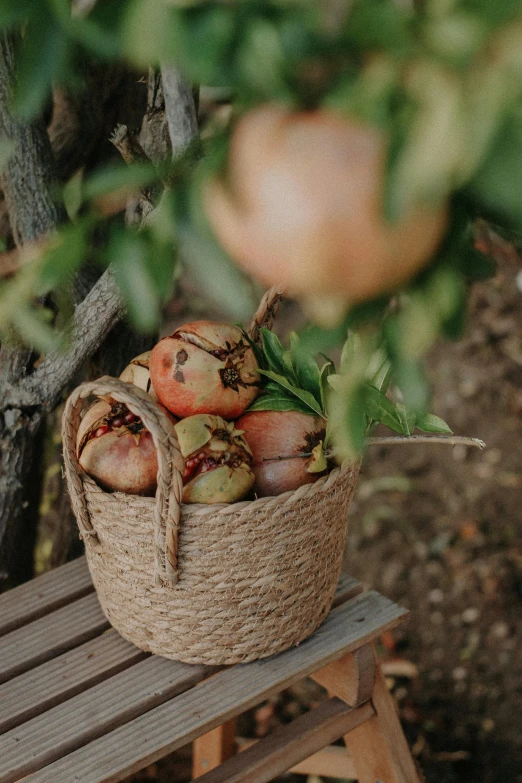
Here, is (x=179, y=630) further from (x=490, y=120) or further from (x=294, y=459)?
(x=490, y=120)

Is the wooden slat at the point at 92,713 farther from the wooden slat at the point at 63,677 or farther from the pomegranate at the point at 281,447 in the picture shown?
the pomegranate at the point at 281,447

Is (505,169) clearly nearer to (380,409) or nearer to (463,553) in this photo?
(380,409)

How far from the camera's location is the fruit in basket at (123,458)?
1.07 metres

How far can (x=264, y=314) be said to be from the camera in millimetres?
1314

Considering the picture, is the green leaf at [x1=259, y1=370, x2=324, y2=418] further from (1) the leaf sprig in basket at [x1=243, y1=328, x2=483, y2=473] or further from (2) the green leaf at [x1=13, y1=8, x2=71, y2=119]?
(2) the green leaf at [x1=13, y1=8, x2=71, y2=119]

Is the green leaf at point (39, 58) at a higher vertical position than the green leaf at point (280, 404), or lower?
higher

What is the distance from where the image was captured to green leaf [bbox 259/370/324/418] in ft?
3.84

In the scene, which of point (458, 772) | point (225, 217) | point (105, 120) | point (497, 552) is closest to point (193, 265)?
point (225, 217)

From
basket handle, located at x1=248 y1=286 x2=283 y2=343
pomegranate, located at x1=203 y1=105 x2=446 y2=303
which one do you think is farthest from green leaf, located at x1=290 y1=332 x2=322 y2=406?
pomegranate, located at x1=203 y1=105 x2=446 y2=303

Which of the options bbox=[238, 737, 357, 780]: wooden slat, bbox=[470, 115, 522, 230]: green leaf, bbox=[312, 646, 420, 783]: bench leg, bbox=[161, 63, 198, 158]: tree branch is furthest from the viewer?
bbox=[238, 737, 357, 780]: wooden slat

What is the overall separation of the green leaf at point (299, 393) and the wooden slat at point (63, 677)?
0.47 m

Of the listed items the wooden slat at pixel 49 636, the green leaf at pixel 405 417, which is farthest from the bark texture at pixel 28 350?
the green leaf at pixel 405 417

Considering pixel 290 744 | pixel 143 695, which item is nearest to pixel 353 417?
pixel 143 695

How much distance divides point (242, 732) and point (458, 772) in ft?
1.80
